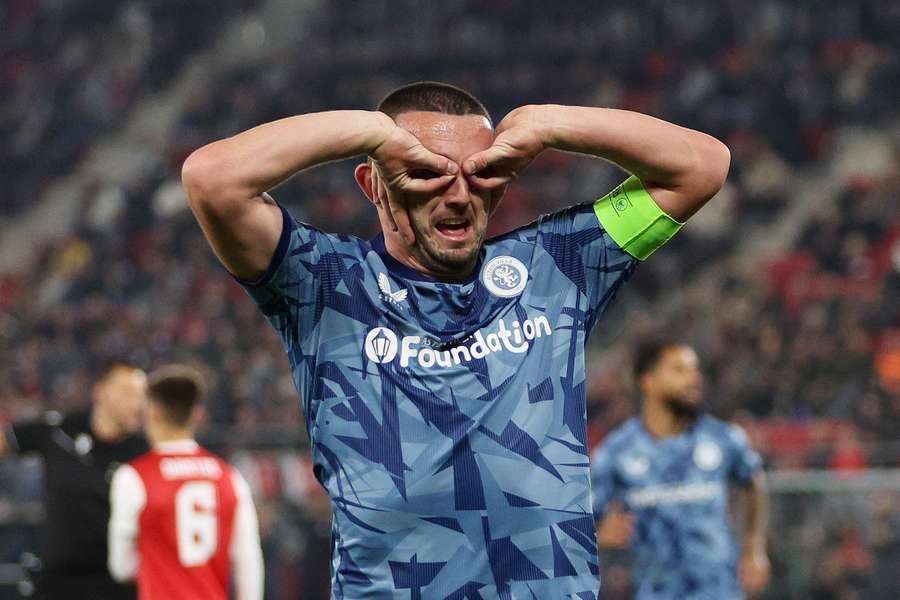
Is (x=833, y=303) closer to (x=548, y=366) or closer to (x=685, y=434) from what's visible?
(x=685, y=434)

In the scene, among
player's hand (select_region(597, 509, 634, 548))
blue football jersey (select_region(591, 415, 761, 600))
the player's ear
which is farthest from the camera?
player's hand (select_region(597, 509, 634, 548))

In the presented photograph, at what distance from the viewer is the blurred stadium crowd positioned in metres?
13.1

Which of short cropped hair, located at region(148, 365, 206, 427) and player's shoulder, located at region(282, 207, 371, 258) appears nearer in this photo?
player's shoulder, located at region(282, 207, 371, 258)

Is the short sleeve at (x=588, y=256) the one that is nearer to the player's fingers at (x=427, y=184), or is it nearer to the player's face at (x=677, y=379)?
the player's fingers at (x=427, y=184)

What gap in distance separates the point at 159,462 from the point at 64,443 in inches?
44.7

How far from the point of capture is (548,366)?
2705mm

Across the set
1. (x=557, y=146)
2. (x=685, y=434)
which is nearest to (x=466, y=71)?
(x=685, y=434)

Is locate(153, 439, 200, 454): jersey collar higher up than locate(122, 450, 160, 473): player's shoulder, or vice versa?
locate(153, 439, 200, 454): jersey collar

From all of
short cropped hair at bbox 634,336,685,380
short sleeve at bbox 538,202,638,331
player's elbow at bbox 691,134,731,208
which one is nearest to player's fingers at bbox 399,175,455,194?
short sleeve at bbox 538,202,638,331

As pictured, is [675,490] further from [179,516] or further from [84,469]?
[84,469]

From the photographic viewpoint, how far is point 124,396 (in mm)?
6398

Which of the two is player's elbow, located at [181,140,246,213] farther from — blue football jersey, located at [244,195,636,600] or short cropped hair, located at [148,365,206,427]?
short cropped hair, located at [148,365,206,427]

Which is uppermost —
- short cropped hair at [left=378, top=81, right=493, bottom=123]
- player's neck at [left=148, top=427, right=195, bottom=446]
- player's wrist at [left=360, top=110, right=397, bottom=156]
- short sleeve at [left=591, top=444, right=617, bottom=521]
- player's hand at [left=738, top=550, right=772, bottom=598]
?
short cropped hair at [left=378, top=81, right=493, bottom=123]

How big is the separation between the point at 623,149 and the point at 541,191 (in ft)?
50.7
